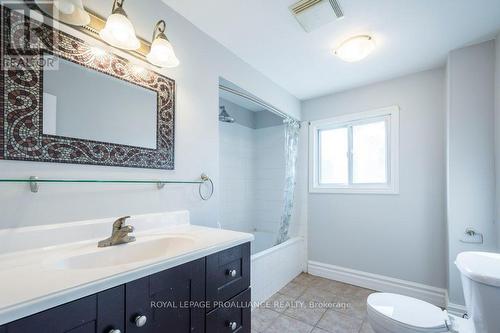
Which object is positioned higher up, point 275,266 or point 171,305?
point 171,305

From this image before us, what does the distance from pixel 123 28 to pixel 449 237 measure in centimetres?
275

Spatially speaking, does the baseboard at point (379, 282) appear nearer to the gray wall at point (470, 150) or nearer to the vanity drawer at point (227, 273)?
the gray wall at point (470, 150)

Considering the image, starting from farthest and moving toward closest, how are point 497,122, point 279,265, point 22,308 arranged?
point 279,265
point 497,122
point 22,308

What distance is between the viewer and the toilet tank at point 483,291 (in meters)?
1.06

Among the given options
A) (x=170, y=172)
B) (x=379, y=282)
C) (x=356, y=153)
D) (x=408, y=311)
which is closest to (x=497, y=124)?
(x=356, y=153)

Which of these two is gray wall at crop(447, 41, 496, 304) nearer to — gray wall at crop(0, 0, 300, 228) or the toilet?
the toilet

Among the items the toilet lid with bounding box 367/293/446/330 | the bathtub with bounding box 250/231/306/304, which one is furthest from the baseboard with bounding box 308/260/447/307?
the toilet lid with bounding box 367/293/446/330

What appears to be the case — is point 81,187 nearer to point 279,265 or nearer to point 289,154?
point 279,265

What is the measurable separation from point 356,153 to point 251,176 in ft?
5.02

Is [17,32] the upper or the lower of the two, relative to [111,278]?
upper

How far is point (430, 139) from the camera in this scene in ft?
7.56

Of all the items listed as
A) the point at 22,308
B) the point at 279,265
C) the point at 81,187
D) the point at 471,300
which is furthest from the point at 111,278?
the point at 279,265

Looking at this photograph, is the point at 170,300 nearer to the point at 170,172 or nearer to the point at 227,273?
the point at 227,273

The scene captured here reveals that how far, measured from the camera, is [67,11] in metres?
0.99
